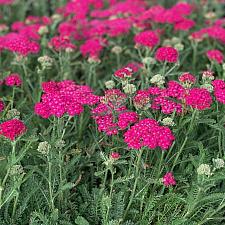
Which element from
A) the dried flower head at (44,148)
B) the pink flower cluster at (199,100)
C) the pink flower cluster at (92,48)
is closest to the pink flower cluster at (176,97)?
the pink flower cluster at (199,100)

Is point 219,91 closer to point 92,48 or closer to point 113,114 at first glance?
point 113,114

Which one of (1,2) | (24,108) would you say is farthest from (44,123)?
(1,2)

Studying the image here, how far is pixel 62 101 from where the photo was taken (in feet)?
10.8

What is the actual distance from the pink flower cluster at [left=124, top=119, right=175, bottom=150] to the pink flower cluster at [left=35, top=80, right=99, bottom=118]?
45cm

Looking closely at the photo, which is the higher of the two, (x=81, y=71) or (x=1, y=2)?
(x=1, y=2)

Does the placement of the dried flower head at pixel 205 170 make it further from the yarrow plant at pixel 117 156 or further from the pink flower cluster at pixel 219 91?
the pink flower cluster at pixel 219 91

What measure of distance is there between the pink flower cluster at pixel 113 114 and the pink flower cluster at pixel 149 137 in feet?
0.68

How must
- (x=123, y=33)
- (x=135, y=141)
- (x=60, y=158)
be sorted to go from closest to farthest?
(x=135, y=141) < (x=60, y=158) < (x=123, y=33)

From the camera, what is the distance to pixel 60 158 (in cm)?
334

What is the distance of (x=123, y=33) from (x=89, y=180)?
92.7 inches

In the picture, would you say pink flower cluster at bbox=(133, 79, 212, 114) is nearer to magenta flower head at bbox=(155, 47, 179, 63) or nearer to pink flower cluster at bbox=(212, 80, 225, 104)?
pink flower cluster at bbox=(212, 80, 225, 104)

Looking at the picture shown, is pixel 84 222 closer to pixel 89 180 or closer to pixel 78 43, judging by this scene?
pixel 89 180

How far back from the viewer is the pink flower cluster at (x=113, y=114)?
11.2ft

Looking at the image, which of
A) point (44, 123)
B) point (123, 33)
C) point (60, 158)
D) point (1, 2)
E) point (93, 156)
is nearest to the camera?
point (60, 158)
